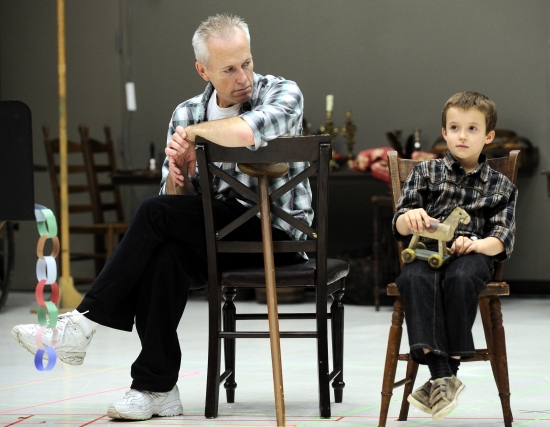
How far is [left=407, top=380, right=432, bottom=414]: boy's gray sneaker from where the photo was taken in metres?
2.16

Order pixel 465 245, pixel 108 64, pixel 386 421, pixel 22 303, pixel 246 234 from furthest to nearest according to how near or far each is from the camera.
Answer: pixel 108 64 < pixel 22 303 < pixel 246 234 < pixel 386 421 < pixel 465 245

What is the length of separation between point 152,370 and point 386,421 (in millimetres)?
685

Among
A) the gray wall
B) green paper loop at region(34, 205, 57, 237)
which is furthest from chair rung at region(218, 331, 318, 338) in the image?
the gray wall

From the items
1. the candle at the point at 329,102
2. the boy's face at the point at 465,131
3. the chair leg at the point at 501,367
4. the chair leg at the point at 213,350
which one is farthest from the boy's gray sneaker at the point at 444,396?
the candle at the point at 329,102

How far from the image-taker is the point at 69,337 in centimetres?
256

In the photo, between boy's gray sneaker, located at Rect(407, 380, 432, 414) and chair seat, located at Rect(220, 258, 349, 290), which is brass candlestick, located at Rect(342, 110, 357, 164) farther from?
boy's gray sneaker, located at Rect(407, 380, 432, 414)

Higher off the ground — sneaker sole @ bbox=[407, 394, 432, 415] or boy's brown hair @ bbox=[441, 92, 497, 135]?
boy's brown hair @ bbox=[441, 92, 497, 135]

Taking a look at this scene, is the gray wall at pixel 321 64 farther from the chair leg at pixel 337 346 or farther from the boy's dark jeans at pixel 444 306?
the boy's dark jeans at pixel 444 306

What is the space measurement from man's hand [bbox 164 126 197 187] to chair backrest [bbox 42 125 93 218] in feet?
13.6

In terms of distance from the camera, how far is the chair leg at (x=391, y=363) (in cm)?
240

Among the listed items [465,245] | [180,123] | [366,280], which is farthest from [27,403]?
[366,280]

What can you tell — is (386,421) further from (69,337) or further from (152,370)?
(69,337)

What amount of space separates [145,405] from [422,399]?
87 centimetres

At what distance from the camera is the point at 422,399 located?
7.15 ft
